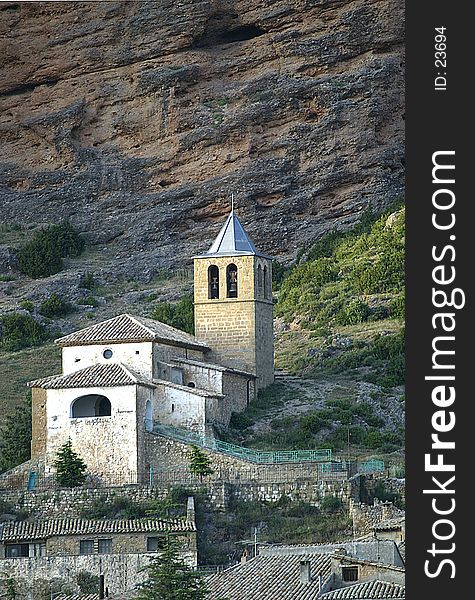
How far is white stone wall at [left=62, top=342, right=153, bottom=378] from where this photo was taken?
45750 mm

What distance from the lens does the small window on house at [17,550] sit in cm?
4000

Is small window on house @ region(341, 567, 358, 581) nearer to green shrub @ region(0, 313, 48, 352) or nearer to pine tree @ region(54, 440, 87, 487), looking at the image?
pine tree @ region(54, 440, 87, 487)

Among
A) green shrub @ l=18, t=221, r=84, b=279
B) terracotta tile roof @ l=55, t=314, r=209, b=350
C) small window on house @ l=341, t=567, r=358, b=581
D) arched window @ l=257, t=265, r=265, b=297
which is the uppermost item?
green shrub @ l=18, t=221, r=84, b=279

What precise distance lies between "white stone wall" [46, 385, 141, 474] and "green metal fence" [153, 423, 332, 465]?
888 millimetres

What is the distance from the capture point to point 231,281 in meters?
51.1

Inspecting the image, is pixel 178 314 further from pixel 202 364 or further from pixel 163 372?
pixel 163 372

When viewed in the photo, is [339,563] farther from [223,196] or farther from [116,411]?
[223,196]

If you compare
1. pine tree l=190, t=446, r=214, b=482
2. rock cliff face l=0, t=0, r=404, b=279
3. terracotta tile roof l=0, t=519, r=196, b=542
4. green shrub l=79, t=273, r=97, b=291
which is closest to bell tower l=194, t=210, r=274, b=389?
pine tree l=190, t=446, r=214, b=482

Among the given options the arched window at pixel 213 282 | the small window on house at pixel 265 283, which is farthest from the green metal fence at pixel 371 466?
the small window on house at pixel 265 283

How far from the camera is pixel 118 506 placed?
4119 centimetres

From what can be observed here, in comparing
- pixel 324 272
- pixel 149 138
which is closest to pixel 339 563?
pixel 324 272

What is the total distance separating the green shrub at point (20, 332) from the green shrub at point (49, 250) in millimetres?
7101

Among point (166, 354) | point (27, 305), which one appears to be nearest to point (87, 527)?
point (166, 354)

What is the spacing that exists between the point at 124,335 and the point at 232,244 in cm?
648
